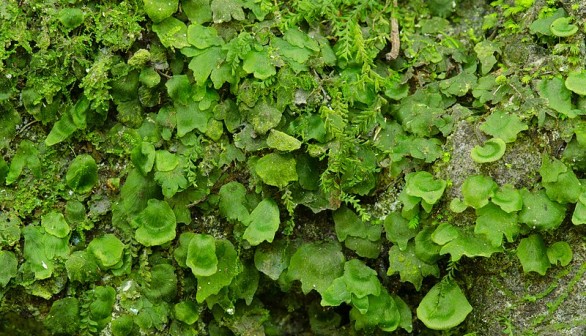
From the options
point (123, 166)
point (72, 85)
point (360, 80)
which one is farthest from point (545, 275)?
point (72, 85)

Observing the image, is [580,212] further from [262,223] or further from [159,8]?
[159,8]

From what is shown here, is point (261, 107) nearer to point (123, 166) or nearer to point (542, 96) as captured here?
point (123, 166)

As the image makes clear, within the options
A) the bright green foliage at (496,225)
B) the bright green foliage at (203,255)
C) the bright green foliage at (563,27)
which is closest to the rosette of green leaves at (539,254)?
the bright green foliage at (496,225)

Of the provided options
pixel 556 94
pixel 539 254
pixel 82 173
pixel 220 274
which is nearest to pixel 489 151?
pixel 556 94

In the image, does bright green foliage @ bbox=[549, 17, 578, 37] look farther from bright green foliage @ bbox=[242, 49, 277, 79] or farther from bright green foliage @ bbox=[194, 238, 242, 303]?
bright green foliage @ bbox=[194, 238, 242, 303]

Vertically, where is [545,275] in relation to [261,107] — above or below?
below

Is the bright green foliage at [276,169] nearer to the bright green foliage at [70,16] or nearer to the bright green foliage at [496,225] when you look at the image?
the bright green foliage at [496,225]

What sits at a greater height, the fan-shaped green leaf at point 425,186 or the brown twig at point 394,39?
the brown twig at point 394,39
